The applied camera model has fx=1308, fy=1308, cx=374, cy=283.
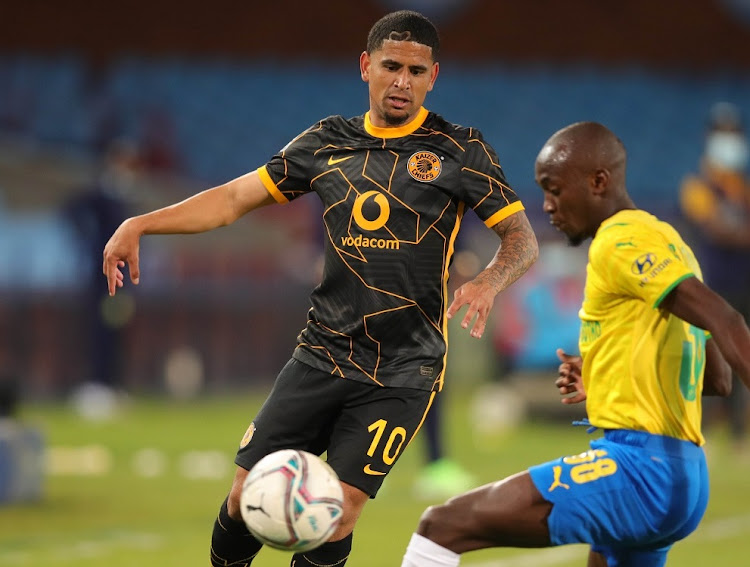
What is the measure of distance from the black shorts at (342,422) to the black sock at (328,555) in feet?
0.73

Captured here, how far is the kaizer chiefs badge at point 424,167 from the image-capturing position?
4.88 metres

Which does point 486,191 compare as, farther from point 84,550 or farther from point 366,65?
point 84,550

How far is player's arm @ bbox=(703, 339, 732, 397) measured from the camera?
4445 mm

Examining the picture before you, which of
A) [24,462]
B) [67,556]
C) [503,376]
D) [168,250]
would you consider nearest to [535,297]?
[503,376]

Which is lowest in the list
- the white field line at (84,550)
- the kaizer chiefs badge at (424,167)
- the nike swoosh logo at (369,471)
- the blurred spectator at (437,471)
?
the white field line at (84,550)

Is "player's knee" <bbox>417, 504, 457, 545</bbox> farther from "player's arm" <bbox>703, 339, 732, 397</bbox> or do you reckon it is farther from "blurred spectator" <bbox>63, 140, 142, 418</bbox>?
"blurred spectator" <bbox>63, 140, 142, 418</bbox>

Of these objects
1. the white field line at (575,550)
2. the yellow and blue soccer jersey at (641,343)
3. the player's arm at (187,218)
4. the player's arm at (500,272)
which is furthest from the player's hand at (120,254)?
the white field line at (575,550)

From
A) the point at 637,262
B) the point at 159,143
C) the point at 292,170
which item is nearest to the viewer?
the point at 637,262

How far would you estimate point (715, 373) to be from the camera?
4.48m

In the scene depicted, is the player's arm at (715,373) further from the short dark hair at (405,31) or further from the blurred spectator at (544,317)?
the blurred spectator at (544,317)

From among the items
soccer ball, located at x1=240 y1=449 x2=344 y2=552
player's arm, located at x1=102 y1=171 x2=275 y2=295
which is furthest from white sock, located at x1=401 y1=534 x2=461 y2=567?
player's arm, located at x1=102 y1=171 x2=275 y2=295

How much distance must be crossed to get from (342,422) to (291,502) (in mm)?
637

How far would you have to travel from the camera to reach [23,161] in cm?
1903

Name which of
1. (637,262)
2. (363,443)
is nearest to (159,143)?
(363,443)
